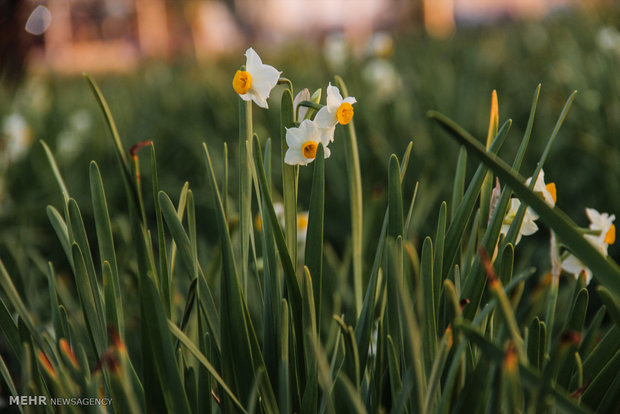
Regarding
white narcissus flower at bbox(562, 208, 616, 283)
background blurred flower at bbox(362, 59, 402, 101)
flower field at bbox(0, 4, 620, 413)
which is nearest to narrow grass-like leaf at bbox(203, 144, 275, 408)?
flower field at bbox(0, 4, 620, 413)

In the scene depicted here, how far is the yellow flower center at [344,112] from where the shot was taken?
56 centimetres

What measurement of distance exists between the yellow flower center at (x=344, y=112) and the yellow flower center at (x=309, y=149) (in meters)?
0.04

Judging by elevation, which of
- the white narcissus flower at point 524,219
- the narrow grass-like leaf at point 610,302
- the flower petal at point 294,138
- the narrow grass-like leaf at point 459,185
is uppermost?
the flower petal at point 294,138

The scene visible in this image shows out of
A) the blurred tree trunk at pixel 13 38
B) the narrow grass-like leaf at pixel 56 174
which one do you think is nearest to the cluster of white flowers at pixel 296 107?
the narrow grass-like leaf at pixel 56 174

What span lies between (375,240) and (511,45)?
3.16 meters

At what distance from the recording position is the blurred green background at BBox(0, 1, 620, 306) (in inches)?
63.5

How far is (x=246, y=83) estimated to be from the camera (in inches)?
22.5

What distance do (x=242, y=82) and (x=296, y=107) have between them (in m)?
0.06

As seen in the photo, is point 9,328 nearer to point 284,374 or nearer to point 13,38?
point 284,374

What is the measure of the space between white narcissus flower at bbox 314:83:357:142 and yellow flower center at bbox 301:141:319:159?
22mm

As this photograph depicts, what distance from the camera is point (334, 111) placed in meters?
0.57

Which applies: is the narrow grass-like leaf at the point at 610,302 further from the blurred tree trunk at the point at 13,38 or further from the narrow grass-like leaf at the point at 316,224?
the blurred tree trunk at the point at 13,38

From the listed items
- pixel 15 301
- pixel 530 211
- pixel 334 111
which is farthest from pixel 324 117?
pixel 15 301

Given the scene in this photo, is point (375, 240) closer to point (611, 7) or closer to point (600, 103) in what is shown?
point (600, 103)
